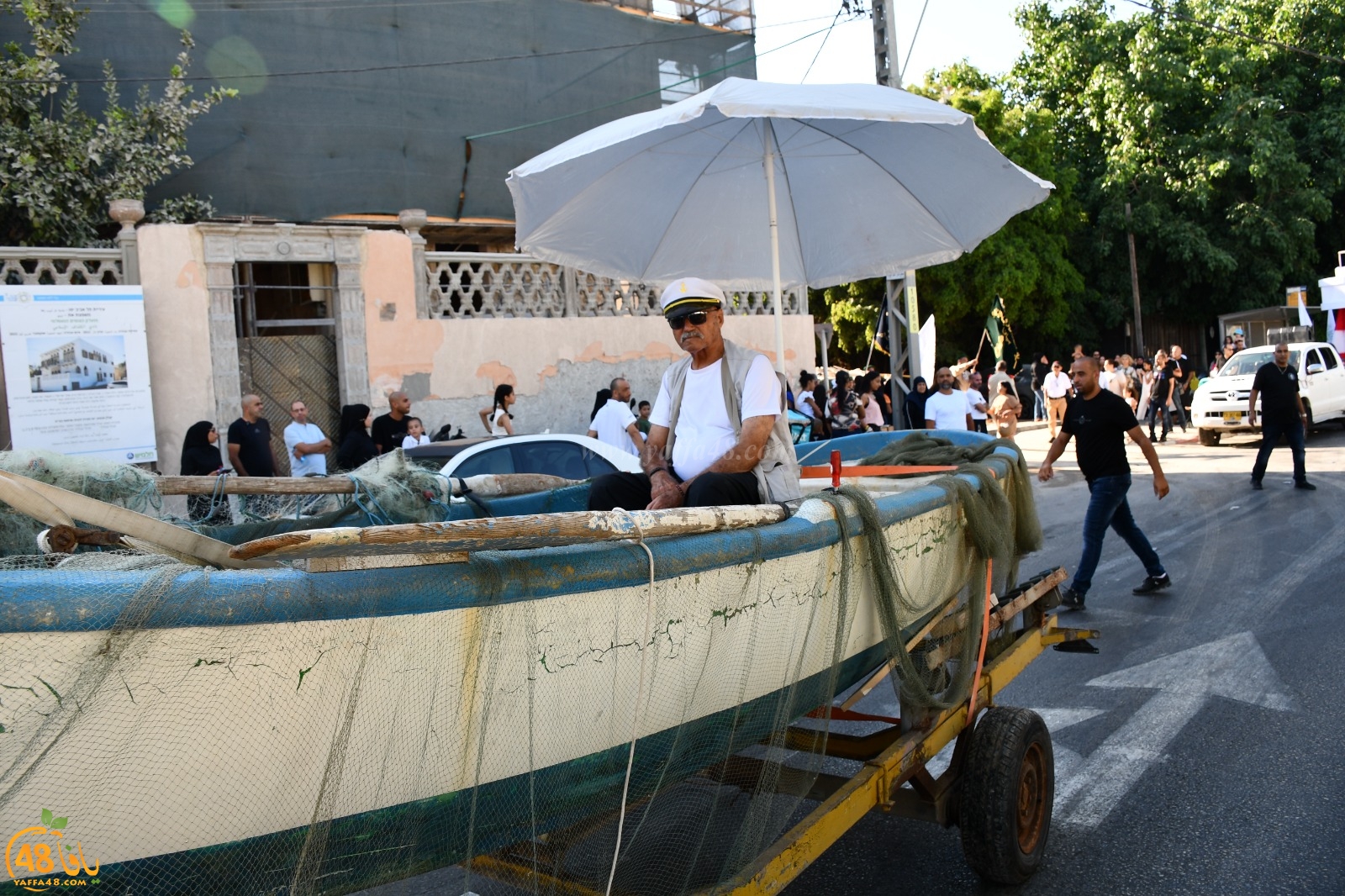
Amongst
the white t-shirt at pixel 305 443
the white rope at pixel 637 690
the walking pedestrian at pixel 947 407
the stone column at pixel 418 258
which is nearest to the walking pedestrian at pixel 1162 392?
the walking pedestrian at pixel 947 407

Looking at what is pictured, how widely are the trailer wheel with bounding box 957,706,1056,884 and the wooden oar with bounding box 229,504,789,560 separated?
1.77 meters

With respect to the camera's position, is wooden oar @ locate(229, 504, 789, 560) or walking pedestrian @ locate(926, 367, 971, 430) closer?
wooden oar @ locate(229, 504, 789, 560)

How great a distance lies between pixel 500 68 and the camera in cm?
1941

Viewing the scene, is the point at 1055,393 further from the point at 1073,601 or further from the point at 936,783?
the point at 936,783

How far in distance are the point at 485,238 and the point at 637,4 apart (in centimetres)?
564

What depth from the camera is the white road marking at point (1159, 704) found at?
496cm

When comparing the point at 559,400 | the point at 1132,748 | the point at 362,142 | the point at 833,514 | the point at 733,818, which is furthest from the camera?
the point at 362,142

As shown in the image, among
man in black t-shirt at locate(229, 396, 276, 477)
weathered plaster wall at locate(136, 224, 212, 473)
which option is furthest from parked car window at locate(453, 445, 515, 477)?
weathered plaster wall at locate(136, 224, 212, 473)

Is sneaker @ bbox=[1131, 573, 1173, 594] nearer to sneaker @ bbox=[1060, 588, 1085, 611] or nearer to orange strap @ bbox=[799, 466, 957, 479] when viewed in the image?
sneaker @ bbox=[1060, 588, 1085, 611]

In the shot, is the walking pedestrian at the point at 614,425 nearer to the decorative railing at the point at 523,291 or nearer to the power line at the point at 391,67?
the decorative railing at the point at 523,291

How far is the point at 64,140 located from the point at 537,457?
8.61 metres

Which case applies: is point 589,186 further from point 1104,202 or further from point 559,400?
point 1104,202

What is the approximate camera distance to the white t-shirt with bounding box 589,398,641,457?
1277 centimetres

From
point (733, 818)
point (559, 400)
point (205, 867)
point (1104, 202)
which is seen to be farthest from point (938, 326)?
point (205, 867)
